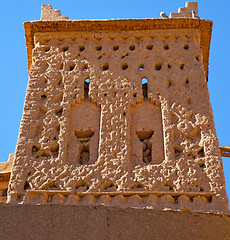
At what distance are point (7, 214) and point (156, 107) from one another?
3.40m

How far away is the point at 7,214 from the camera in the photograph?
6.80 m

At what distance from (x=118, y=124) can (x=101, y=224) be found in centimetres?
277

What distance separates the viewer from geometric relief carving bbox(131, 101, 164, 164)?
29.8 feet

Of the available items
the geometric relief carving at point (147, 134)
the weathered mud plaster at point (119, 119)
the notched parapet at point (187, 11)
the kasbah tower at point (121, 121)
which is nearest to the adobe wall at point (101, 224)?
the kasbah tower at point (121, 121)

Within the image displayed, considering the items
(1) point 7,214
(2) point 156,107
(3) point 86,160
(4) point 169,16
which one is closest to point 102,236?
(1) point 7,214

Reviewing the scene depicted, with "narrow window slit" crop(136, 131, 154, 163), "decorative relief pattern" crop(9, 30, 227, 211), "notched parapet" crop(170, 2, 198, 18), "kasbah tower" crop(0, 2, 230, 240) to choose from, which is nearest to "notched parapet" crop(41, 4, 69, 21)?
"kasbah tower" crop(0, 2, 230, 240)

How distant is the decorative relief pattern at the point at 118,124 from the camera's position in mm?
8703

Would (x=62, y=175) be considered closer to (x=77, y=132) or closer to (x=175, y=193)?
(x=77, y=132)

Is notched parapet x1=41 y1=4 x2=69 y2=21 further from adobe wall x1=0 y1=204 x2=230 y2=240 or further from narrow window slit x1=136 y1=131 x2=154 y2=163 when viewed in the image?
adobe wall x1=0 y1=204 x2=230 y2=240

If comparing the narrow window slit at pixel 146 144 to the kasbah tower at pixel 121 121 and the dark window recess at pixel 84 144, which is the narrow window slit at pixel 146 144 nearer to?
→ the kasbah tower at pixel 121 121

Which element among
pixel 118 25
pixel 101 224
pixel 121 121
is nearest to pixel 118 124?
pixel 121 121

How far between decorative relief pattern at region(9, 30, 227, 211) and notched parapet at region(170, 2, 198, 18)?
0.34 metres

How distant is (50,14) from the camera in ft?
35.7

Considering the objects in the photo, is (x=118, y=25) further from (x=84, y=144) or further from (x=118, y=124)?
(x=84, y=144)
